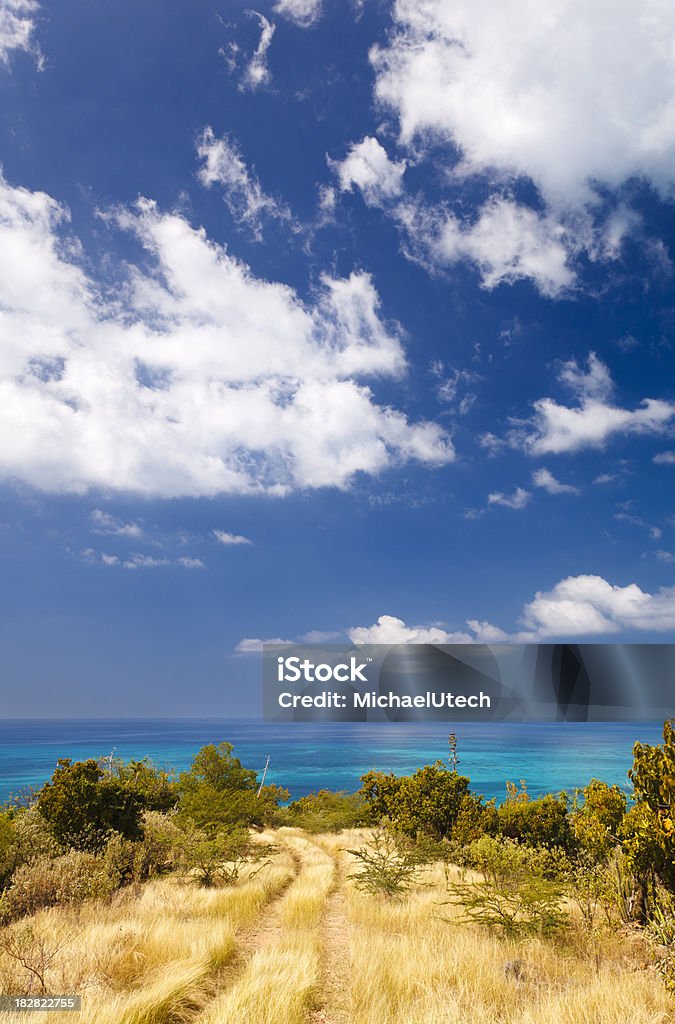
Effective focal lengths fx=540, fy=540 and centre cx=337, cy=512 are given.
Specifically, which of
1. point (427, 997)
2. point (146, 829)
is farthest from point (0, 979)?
point (146, 829)

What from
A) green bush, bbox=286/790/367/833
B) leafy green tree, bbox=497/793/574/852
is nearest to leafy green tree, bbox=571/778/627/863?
leafy green tree, bbox=497/793/574/852

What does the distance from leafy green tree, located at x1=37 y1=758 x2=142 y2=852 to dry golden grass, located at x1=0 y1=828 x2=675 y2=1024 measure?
5.46 metres

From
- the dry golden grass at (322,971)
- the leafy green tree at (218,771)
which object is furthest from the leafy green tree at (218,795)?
the dry golden grass at (322,971)

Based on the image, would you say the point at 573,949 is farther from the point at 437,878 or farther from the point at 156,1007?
the point at 437,878

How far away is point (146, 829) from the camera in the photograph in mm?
23062

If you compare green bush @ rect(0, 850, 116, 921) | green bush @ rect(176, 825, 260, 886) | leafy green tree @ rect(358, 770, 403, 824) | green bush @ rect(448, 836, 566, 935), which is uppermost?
green bush @ rect(448, 836, 566, 935)

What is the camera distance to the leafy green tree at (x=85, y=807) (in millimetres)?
19859

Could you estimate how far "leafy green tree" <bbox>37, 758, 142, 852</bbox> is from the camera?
19.9 metres

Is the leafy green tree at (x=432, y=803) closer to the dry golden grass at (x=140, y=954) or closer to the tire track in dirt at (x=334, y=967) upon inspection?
the tire track in dirt at (x=334, y=967)

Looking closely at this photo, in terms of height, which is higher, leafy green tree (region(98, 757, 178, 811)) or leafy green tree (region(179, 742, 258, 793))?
leafy green tree (region(98, 757, 178, 811))

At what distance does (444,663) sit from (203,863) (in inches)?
1355

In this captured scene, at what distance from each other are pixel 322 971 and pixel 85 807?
13778mm

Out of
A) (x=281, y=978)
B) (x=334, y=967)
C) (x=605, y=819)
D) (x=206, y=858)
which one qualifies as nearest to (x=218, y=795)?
(x=206, y=858)

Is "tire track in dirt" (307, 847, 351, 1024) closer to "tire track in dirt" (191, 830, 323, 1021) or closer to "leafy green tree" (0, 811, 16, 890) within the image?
"tire track in dirt" (191, 830, 323, 1021)
